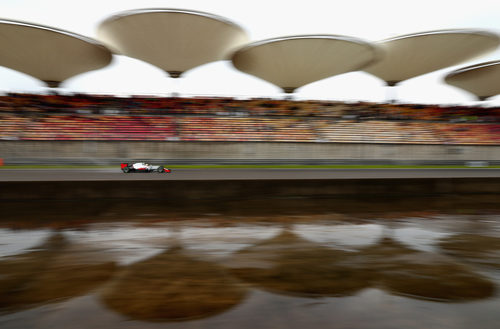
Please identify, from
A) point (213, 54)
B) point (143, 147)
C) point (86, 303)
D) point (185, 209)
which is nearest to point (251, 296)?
point (86, 303)

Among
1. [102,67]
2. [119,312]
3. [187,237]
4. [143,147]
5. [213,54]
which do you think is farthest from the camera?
[102,67]

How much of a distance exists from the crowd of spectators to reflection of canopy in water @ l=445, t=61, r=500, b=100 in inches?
486

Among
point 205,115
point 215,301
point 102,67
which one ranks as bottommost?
point 215,301

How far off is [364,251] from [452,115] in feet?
108

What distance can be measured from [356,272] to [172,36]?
31.2m

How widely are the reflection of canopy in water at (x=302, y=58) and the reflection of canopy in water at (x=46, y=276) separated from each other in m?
31.1

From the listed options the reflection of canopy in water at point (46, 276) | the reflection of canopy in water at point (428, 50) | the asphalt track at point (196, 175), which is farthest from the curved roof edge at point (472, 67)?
the reflection of canopy in water at point (46, 276)

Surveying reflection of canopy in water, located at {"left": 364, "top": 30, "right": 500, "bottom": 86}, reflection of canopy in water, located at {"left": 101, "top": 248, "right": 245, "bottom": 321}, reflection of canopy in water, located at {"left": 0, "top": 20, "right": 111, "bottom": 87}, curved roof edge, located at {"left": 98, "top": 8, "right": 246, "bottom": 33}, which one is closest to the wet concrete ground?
reflection of canopy in water, located at {"left": 101, "top": 248, "right": 245, "bottom": 321}

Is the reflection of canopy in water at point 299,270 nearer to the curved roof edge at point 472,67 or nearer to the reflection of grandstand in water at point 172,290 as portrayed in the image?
the reflection of grandstand in water at point 172,290

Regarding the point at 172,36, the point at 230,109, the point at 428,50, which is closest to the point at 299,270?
the point at 230,109

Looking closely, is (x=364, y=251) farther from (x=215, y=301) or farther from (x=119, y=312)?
(x=119, y=312)

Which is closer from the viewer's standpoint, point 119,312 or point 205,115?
point 119,312

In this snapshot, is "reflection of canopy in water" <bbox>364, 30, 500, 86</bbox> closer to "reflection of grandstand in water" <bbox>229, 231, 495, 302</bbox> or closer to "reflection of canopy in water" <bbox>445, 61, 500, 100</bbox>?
"reflection of canopy in water" <bbox>445, 61, 500, 100</bbox>

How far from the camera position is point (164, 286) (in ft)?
11.0
